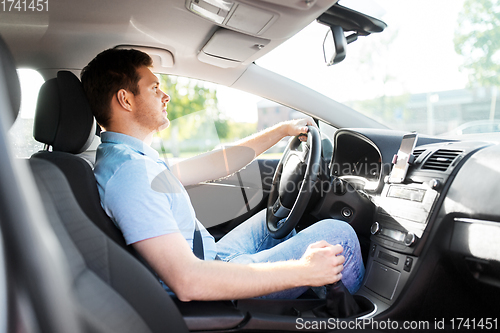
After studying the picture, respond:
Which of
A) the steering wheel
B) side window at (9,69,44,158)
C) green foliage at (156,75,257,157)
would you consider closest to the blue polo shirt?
side window at (9,69,44,158)

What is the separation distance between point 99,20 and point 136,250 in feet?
3.94

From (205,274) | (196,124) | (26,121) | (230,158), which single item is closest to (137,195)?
(205,274)

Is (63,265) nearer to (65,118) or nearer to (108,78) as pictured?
(65,118)

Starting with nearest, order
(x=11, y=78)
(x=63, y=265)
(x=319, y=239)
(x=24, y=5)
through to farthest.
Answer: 1. (x=63, y=265)
2. (x=11, y=78)
3. (x=319, y=239)
4. (x=24, y=5)

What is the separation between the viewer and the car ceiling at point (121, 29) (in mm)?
1567

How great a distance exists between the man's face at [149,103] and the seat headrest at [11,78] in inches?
24.8

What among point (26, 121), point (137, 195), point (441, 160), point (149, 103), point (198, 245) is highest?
point (149, 103)

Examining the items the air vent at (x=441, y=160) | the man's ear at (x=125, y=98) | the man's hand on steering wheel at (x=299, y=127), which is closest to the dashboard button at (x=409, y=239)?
the air vent at (x=441, y=160)

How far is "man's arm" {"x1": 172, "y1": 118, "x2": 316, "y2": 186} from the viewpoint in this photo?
2.07 meters

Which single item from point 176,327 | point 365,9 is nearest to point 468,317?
point 176,327

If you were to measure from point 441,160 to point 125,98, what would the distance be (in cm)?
129

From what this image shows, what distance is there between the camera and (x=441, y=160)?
58.2 inches

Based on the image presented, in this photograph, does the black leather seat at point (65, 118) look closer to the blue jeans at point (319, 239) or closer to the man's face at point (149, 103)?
the man's face at point (149, 103)

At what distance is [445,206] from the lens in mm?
1332
